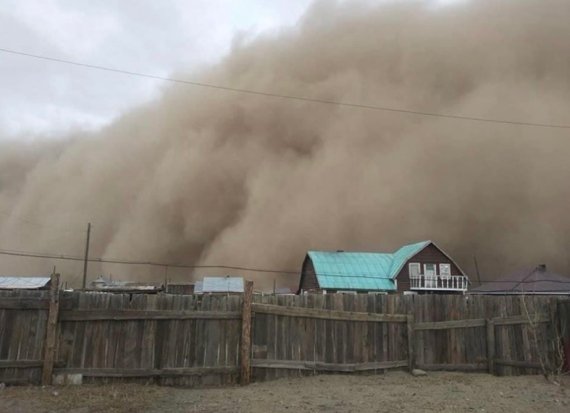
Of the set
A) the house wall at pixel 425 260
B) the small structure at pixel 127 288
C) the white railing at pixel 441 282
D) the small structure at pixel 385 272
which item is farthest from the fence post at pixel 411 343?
the white railing at pixel 441 282

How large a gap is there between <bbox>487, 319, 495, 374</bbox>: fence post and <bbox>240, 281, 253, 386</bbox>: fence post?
3.83 m

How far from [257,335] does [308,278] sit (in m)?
24.3

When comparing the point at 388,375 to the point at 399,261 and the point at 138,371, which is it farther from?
the point at 399,261

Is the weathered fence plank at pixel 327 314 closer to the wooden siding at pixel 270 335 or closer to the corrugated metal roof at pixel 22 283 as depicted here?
the wooden siding at pixel 270 335

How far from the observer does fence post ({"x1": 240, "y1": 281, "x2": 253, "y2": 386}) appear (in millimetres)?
6902

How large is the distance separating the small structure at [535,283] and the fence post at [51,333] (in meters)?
22.1

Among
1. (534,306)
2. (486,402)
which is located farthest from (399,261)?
(486,402)

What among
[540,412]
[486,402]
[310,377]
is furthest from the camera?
[310,377]

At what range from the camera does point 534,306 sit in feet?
26.7

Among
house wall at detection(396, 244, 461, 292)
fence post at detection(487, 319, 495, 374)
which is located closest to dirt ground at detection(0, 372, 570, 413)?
fence post at detection(487, 319, 495, 374)

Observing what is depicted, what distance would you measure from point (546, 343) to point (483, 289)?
79.7 feet

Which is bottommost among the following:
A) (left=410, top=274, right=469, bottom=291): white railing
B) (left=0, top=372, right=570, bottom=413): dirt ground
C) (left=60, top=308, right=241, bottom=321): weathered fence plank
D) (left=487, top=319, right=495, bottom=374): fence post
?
(left=0, top=372, right=570, bottom=413): dirt ground

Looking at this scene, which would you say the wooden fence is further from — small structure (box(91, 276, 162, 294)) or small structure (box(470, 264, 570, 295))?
small structure (box(470, 264, 570, 295))

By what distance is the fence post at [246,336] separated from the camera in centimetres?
690
